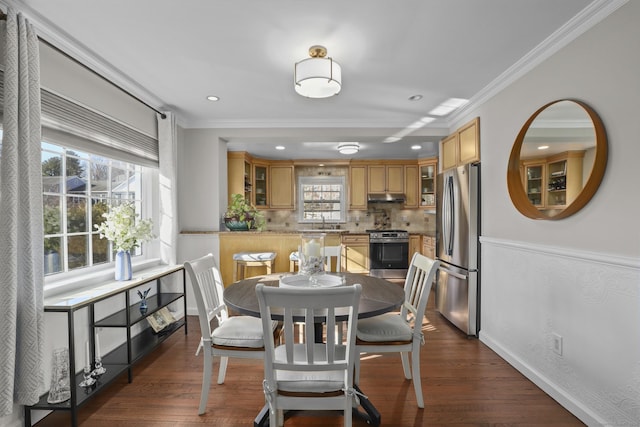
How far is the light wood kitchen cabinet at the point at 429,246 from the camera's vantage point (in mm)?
5584

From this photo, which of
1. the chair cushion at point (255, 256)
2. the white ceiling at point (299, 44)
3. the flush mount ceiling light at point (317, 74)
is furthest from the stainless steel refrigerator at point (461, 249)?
the chair cushion at point (255, 256)

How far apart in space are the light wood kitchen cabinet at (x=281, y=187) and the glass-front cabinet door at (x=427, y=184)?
2.65 m

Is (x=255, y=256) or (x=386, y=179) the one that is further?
(x=386, y=179)

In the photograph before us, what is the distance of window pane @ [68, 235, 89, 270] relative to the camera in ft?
7.96

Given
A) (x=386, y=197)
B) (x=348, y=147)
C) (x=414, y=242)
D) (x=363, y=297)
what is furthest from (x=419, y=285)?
(x=386, y=197)

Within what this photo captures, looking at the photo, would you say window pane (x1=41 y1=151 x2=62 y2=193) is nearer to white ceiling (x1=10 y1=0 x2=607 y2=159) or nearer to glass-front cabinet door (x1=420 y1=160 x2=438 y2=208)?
white ceiling (x1=10 y1=0 x2=607 y2=159)

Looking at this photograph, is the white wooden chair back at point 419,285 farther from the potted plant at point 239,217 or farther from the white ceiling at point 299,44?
the potted plant at point 239,217

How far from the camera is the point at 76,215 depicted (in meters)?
2.46

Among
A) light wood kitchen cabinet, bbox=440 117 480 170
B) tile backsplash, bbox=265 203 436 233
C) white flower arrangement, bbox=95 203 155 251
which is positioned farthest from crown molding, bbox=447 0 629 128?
tile backsplash, bbox=265 203 436 233

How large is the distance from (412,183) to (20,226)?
602 cm

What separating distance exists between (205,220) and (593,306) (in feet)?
12.1

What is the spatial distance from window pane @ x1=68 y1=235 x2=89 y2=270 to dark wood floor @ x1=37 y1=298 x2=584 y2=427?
36.7 inches

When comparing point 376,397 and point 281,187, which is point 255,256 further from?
point 281,187

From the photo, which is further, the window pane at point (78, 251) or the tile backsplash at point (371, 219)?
the tile backsplash at point (371, 219)
